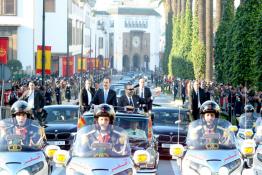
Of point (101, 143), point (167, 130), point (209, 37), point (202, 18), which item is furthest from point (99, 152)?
point (202, 18)

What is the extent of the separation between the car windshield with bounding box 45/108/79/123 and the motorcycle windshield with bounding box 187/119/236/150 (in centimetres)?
1097

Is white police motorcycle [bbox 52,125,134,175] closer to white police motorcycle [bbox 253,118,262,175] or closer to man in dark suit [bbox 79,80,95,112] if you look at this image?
white police motorcycle [bbox 253,118,262,175]

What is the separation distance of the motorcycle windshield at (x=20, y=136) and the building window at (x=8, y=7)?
73519mm

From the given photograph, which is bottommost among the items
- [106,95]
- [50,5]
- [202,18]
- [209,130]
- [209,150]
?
[209,150]

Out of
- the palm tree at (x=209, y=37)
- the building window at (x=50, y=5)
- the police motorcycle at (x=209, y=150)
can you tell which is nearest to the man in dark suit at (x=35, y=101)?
the police motorcycle at (x=209, y=150)

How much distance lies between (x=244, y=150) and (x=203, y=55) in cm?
4303

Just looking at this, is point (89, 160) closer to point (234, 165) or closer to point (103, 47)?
point (234, 165)

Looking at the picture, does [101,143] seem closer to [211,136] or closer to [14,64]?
[211,136]

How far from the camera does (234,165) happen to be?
39.9ft

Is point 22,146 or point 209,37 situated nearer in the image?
point 22,146

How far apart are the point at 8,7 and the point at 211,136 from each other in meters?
75.1

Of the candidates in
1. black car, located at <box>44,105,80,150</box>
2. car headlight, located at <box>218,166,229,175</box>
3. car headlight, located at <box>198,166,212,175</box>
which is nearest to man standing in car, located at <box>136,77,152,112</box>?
black car, located at <box>44,105,80,150</box>

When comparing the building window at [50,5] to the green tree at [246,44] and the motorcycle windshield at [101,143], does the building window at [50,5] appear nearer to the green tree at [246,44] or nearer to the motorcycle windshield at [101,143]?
the green tree at [246,44]

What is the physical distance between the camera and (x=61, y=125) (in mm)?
23000
